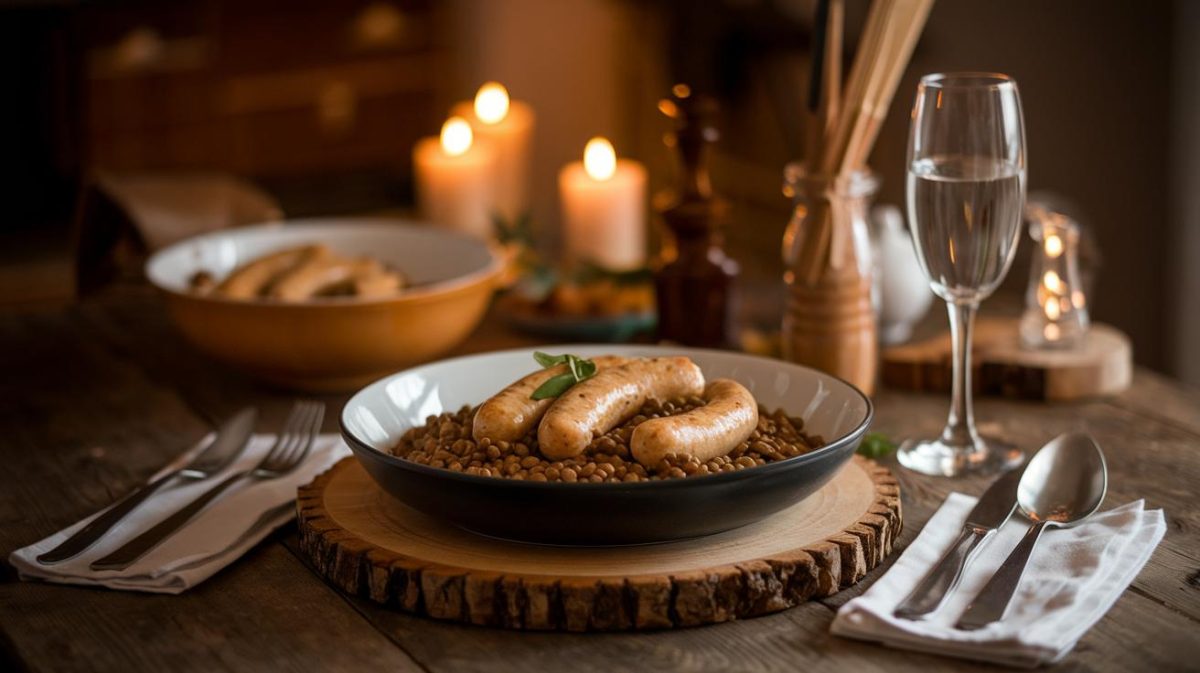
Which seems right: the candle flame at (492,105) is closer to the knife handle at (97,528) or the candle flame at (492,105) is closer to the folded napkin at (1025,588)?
the knife handle at (97,528)

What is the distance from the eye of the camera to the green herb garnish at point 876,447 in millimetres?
1394

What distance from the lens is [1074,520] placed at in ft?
3.80

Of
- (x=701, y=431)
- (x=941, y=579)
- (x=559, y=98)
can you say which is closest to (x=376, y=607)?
(x=701, y=431)

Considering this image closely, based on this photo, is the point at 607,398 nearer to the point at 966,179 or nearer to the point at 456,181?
Result: the point at 966,179

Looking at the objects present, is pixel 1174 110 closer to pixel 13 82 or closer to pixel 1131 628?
pixel 1131 628

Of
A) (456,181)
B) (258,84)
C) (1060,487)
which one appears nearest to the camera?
(1060,487)

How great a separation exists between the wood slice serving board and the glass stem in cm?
26

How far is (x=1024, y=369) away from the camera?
63.4 inches

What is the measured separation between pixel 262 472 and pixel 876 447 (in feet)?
2.10

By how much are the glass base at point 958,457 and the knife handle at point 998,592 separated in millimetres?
249

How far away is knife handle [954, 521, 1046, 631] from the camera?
961 mm

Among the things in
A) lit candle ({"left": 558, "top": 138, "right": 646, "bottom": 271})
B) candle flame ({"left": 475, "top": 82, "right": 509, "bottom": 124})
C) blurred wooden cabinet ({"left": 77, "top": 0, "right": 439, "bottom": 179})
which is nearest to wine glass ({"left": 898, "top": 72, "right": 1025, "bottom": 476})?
lit candle ({"left": 558, "top": 138, "right": 646, "bottom": 271})

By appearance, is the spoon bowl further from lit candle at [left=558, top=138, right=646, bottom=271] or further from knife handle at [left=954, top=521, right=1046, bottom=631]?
lit candle at [left=558, top=138, right=646, bottom=271]

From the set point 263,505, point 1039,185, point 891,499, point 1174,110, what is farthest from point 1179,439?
point 1039,185
